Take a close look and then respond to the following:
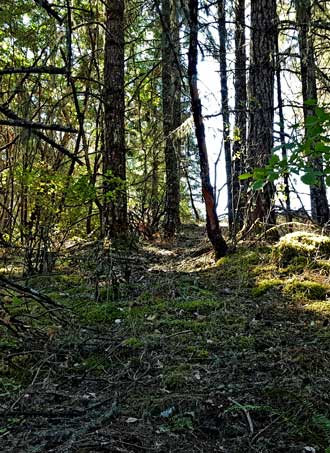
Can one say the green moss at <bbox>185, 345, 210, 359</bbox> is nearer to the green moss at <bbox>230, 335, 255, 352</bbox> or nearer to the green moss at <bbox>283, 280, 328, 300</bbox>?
the green moss at <bbox>230, 335, 255, 352</bbox>

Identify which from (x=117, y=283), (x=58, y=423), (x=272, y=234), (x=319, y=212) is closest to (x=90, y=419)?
(x=58, y=423)

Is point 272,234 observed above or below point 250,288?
above

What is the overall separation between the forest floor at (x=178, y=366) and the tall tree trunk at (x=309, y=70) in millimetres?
2675

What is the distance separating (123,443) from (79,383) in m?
0.85

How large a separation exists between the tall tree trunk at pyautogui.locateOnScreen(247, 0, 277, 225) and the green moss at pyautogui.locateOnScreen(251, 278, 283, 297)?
4.74 feet

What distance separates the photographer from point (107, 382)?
9.23 feet

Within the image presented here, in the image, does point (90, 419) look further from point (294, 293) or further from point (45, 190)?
point (45, 190)

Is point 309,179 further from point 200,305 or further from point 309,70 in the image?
point 309,70

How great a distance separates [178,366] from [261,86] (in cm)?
432

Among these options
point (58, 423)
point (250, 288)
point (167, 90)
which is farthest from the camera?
point (167, 90)

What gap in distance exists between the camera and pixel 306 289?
4.12 m

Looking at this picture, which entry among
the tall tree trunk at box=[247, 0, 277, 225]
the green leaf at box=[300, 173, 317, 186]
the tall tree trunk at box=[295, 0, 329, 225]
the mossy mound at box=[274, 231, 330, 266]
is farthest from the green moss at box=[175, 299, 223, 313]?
the tall tree trunk at box=[295, 0, 329, 225]

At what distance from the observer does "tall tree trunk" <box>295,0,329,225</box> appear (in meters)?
6.23

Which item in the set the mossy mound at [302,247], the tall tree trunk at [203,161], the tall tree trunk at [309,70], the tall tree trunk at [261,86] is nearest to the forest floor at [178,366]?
the mossy mound at [302,247]
